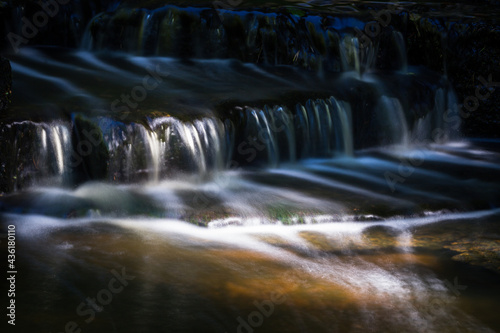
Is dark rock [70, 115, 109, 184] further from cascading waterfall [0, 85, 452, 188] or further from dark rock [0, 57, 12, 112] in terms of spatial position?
dark rock [0, 57, 12, 112]

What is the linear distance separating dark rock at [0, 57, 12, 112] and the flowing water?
131 millimetres

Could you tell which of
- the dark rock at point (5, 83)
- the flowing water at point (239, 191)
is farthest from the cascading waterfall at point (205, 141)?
the dark rock at point (5, 83)

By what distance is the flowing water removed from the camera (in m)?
3.83

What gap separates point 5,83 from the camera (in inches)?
216

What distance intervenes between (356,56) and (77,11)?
12.5 ft

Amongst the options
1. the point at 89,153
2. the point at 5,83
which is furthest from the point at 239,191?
the point at 5,83

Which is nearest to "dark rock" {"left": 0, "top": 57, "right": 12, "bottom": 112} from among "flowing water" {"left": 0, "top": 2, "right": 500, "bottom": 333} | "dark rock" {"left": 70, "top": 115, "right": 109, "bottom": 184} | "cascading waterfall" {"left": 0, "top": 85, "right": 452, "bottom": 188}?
"flowing water" {"left": 0, "top": 2, "right": 500, "bottom": 333}

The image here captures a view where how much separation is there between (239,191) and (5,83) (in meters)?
2.17

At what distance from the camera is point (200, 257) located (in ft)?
14.7

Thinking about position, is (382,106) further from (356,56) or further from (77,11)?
(77,11)

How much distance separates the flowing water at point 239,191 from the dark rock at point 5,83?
131 millimetres

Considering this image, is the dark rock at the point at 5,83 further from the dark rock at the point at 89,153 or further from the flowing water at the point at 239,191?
the dark rock at the point at 89,153

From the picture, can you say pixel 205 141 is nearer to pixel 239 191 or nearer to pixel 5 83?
pixel 239 191

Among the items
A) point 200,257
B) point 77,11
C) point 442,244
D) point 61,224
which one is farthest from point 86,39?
point 442,244
